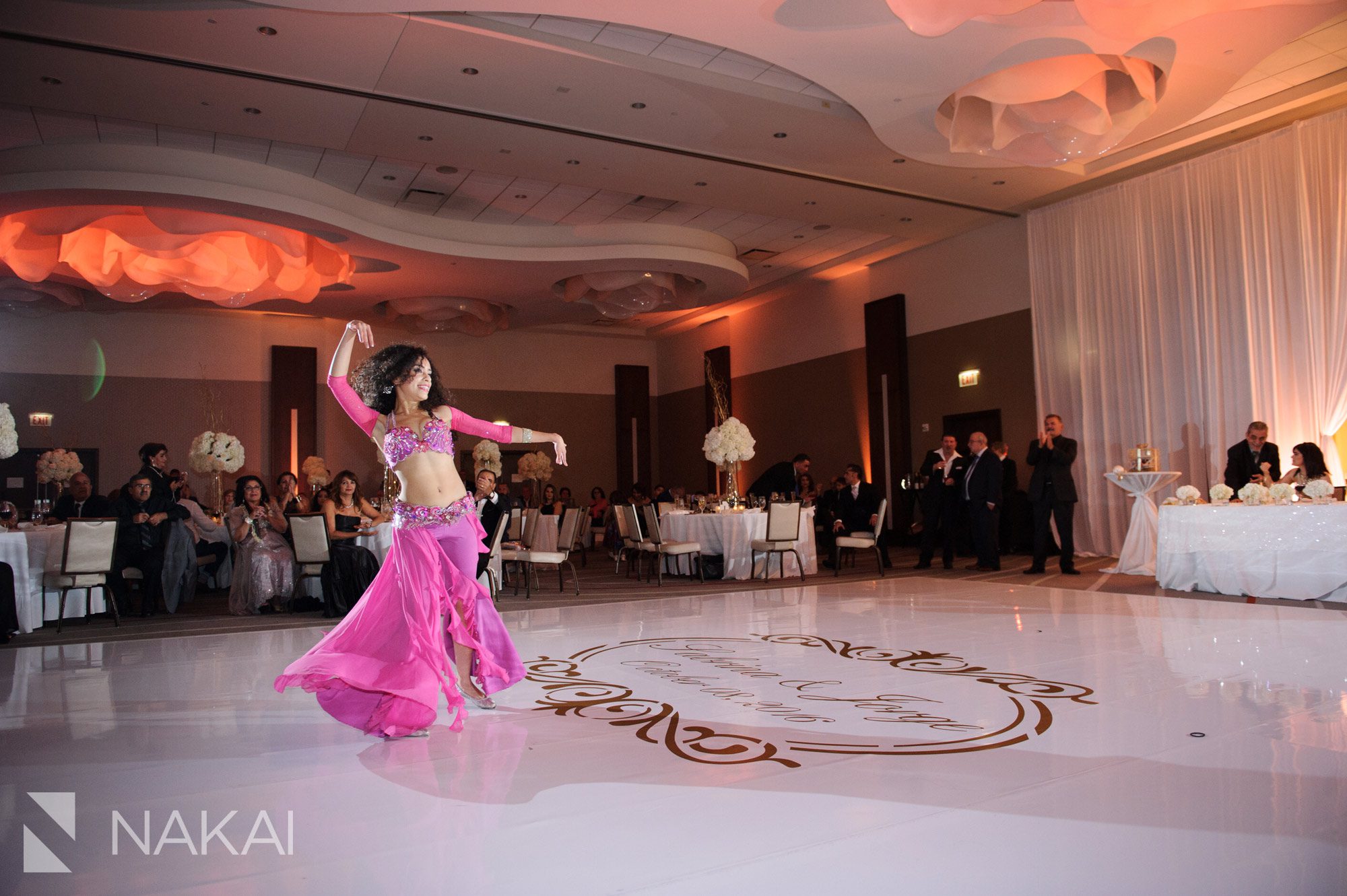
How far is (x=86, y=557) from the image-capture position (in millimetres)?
6992

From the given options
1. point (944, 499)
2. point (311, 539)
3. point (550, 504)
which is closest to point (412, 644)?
point (311, 539)

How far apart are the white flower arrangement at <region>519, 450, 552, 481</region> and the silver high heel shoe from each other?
43.7 ft

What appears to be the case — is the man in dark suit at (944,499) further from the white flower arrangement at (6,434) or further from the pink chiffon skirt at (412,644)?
the white flower arrangement at (6,434)

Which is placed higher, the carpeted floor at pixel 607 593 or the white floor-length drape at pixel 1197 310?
the white floor-length drape at pixel 1197 310

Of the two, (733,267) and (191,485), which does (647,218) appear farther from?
(191,485)

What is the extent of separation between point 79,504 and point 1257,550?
10.7m

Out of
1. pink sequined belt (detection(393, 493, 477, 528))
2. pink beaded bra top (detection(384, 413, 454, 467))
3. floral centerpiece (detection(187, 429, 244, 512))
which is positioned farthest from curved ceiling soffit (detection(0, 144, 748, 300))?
pink sequined belt (detection(393, 493, 477, 528))

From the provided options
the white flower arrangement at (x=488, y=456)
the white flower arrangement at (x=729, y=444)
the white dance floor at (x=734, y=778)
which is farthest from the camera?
the white flower arrangement at (x=488, y=456)

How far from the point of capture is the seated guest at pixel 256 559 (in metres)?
7.90

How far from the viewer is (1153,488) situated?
845 centimetres

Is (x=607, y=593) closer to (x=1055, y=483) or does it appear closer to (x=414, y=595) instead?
(x=1055, y=483)

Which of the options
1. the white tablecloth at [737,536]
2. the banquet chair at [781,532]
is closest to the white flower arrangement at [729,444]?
the white tablecloth at [737,536]

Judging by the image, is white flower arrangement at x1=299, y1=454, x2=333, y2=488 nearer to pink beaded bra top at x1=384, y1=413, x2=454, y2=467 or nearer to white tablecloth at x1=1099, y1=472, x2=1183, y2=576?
pink beaded bra top at x1=384, y1=413, x2=454, y2=467
